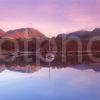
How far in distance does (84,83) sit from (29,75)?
1.54 m

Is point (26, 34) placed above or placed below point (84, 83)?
above

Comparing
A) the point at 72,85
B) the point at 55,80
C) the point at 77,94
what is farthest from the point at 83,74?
the point at 77,94

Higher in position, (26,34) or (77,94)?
(26,34)

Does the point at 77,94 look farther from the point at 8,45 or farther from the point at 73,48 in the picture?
the point at 8,45

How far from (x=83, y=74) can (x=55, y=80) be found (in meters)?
0.98

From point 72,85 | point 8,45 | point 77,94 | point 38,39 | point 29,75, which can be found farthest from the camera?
point 38,39

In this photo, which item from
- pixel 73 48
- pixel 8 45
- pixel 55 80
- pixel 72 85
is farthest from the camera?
pixel 8 45

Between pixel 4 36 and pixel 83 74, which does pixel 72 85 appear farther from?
pixel 4 36

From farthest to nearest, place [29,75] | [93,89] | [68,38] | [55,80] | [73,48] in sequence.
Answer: [68,38] → [73,48] → [29,75] → [55,80] → [93,89]

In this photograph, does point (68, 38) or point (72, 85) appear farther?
point (68, 38)

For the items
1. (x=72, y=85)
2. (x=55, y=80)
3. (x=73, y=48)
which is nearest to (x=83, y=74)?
(x=55, y=80)

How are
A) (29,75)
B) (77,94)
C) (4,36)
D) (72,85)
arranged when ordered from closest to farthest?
1. (77,94)
2. (72,85)
3. (29,75)
4. (4,36)

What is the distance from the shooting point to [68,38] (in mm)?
23422

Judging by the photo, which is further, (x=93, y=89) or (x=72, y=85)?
(x=72, y=85)
